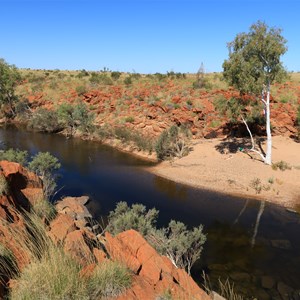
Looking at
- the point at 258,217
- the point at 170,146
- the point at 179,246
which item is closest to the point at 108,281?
the point at 179,246

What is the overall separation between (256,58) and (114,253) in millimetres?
18977

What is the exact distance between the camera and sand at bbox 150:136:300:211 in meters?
19.0

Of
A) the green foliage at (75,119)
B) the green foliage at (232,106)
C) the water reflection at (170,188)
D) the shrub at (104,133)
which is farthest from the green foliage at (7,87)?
the green foliage at (232,106)

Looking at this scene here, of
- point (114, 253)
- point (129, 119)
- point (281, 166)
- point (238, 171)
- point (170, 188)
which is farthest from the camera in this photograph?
point (129, 119)

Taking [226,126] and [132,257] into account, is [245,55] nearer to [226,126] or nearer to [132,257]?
[226,126]

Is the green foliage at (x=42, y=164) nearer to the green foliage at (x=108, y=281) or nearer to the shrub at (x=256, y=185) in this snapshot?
the shrub at (x=256, y=185)

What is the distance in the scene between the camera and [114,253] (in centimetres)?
509

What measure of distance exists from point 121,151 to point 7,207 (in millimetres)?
24271

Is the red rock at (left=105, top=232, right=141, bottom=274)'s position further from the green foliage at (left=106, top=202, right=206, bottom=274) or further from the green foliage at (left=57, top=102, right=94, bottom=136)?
the green foliage at (left=57, top=102, right=94, bottom=136)

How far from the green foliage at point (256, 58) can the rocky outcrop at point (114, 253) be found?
16.9 m

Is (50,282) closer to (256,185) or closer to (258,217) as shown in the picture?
(258,217)

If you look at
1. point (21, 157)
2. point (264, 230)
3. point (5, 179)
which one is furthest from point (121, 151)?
point (5, 179)

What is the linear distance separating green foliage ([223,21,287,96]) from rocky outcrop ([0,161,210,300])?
16919 mm

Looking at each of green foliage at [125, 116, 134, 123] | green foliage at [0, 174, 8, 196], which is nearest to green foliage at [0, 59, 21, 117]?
green foliage at [125, 116, 134, 123]
